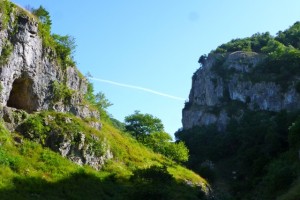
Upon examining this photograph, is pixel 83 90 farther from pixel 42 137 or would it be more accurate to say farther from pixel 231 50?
pixel 231 50

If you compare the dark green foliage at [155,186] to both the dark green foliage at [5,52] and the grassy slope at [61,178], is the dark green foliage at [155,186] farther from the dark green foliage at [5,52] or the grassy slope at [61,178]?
Answer: the dark green foliage at [5,52]

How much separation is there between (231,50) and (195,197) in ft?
364

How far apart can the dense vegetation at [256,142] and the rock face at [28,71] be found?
2344 cm

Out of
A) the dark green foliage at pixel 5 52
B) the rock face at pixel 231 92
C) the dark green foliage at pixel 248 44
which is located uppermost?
the dark green foliage at pixel 248 44

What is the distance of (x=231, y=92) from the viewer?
117 metres

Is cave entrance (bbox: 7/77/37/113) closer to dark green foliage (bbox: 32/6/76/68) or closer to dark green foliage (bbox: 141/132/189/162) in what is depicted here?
dark green foliage (bbox: 32/6/76/68)

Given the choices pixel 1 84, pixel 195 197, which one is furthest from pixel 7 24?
pixel 195 197

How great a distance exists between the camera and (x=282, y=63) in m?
105

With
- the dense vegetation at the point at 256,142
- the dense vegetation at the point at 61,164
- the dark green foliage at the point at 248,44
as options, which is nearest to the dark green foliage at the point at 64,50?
the dense vegetation at the point at 61,164

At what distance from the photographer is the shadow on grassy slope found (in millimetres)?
23984

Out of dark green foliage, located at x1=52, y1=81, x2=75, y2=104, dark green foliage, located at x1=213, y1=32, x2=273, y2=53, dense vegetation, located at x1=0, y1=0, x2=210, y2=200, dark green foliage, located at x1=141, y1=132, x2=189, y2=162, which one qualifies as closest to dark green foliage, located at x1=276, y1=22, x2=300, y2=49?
dark green foliage, located at x1=213, y1=32, x2=273, y2=53

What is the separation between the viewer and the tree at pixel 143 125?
238 ft

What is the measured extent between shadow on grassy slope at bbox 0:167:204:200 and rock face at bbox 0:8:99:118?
8921mm

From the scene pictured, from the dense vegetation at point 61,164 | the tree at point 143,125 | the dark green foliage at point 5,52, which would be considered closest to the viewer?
the dense vegetation at point 61,164
